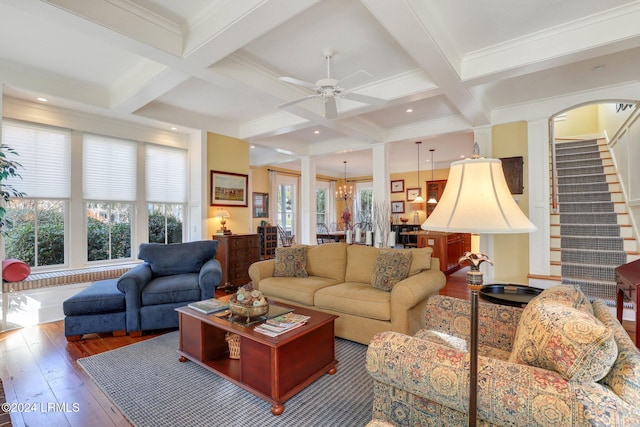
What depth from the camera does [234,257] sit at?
5.29 m

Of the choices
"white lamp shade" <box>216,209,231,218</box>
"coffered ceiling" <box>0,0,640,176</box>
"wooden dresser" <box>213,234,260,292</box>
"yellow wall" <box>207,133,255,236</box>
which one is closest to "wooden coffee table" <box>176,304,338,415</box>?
"coffered ceiling" <box>0,0,640,176</box>

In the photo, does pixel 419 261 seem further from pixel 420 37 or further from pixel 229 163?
pixel 229 163

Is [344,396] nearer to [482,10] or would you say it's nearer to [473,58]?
[482,10]

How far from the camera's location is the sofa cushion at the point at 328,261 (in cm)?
380

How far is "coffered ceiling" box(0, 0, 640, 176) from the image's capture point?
249cm

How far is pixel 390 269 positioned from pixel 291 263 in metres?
1.30

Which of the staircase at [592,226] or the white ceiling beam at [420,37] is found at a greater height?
the white ceiling beam at [420,37]

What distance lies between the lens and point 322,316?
249cm

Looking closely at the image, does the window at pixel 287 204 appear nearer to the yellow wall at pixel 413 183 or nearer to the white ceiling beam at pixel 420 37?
the yellow wall at pixel 413 183

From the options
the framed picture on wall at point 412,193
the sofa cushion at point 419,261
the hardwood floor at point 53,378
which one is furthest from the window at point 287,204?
the sofa cushion at point 419,261

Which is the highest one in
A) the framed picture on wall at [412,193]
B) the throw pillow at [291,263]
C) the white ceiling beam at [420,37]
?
the white ceiling beam at [420,37]

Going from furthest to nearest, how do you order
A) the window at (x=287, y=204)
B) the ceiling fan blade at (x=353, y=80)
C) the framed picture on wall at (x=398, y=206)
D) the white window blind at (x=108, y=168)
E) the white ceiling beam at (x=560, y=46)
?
the framed picture on wall at (x=398, y=206)
the window at (x=287, y=204)
the white window blind at (x=108, y=168)
the ceiling fan blade at (x=353, y=80)
the white ceiling beam at (x=560, y=46)

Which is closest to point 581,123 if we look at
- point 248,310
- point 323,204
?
point 323,204

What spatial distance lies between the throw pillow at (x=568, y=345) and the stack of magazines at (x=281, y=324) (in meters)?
1.39
